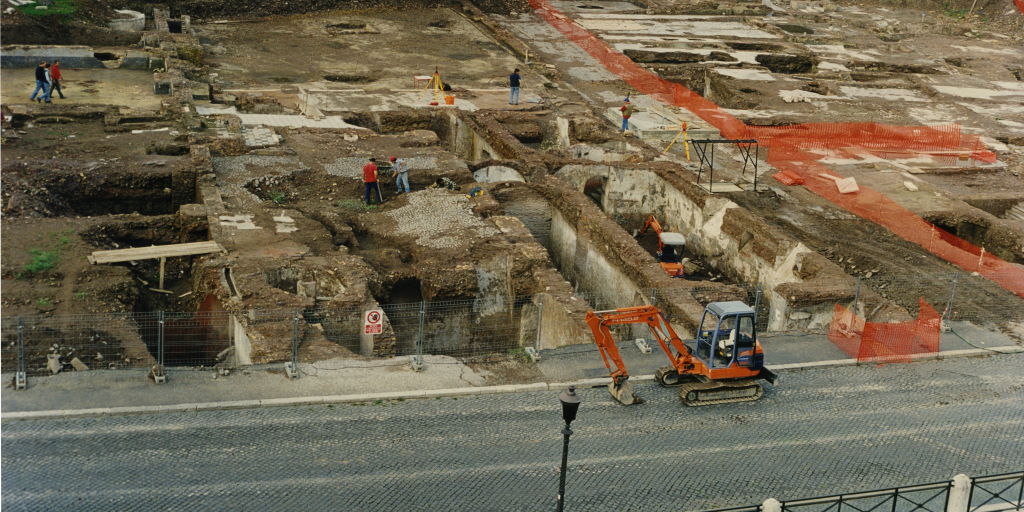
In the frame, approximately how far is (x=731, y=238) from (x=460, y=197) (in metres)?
7.37

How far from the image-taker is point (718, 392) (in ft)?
62.9

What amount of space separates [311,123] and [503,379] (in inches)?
736

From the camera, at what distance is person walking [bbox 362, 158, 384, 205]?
A: 96.0ft

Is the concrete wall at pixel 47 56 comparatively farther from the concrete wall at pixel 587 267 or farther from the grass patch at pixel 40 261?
the concrete wall at pixel 587 267

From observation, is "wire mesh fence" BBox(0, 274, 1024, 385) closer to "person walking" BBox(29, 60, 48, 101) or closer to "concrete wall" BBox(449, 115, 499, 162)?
"concrete wall" BBox(449, 115, 499, 162)

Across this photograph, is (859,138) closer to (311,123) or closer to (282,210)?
(311,123)

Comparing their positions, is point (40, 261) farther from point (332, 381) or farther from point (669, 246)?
point (669, 246)

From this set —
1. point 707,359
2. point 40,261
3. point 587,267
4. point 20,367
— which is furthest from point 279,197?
point 707,359

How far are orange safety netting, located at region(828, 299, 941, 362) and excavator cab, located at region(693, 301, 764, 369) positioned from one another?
3121mm

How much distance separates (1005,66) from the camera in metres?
55.7

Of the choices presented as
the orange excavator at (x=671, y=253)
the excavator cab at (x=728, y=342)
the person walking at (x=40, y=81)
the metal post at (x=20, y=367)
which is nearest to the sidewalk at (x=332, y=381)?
the metal post at (x=20, y=367)

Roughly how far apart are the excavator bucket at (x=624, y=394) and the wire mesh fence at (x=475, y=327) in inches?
46.5

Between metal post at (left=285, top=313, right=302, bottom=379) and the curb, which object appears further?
metal post at (left=285, top=313, right=302, bottom=379)

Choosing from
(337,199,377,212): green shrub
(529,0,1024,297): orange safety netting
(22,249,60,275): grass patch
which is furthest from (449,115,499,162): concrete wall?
(22,249,60,275): grass patch
